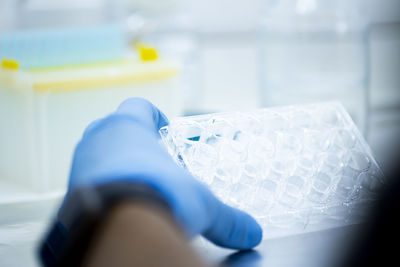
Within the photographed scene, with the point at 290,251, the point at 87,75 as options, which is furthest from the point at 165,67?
the point at 290,251

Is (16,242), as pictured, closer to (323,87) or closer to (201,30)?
(323,87)

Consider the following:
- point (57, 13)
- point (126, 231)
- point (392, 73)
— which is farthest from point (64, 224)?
point (392, 73)

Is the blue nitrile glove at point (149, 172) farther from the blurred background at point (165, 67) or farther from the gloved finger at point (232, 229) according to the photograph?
the blurred background at point (165, 67)

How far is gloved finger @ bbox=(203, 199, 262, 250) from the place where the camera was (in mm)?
646

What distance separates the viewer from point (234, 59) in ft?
6.91

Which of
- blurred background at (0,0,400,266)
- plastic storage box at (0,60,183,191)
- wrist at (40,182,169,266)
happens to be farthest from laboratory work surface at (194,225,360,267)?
plastic storage box at (0,60,183,191)

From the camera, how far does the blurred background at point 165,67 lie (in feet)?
3.93

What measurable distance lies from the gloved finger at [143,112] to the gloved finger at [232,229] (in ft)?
0.46

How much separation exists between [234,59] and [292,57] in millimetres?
238

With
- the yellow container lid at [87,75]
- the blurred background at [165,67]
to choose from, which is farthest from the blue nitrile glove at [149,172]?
the yellow container lid at [87,75]

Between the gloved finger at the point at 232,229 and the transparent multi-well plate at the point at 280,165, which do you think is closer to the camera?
the gloved finger at the point at 232,229

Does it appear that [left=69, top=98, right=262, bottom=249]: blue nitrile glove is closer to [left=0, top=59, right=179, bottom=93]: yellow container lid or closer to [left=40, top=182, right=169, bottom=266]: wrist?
[left=40, top=182, right=169, bottom=266]: wrist

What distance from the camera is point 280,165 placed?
0.83 metres

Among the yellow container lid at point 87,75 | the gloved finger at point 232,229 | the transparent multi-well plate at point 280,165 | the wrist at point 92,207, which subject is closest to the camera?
the wrist at point 92,207
